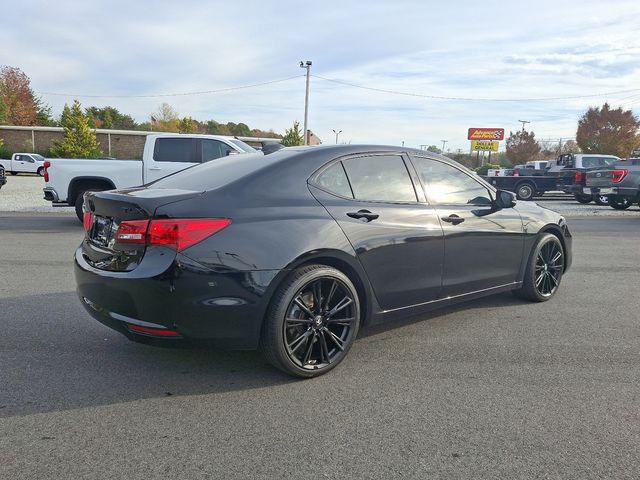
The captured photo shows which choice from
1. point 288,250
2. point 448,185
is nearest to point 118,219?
point 288,250

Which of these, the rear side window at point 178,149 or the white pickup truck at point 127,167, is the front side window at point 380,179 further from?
the rear side window at point 178,149

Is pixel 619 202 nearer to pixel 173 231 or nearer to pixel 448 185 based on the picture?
pixel 448 185

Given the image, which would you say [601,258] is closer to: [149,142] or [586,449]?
[586,449]

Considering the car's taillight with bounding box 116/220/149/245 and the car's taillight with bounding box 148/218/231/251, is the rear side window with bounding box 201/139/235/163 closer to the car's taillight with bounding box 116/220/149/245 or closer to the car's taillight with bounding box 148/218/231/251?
the car's taillight with bounding box 116/220/149/245

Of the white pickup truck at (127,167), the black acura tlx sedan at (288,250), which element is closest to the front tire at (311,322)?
the black acura tlx sedan at (288,250)

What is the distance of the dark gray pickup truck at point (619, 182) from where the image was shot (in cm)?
1576

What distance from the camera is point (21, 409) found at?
300 cm

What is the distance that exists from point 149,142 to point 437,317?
27.8ft

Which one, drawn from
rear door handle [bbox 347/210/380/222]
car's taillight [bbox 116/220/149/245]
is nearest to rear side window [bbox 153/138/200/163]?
rear door handle [bbox 347/210/380/222]

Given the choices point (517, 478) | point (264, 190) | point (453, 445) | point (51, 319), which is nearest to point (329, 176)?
point (264, 190)

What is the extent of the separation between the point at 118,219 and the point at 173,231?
0.47 meters

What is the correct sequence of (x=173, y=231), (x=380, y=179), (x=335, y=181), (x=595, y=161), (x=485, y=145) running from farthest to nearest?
1. (x=485, y=145)
2. (x=595, y=161)
3. (x=380, y=179)
4. (x=335, y=181)
5. (x=173, y=231)

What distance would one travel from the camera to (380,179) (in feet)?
13.3

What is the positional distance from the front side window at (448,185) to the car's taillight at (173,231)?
1912 millimetres
